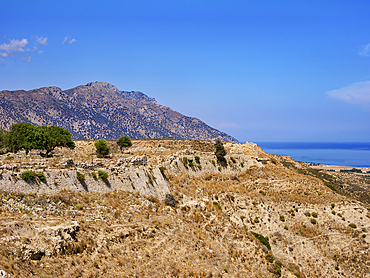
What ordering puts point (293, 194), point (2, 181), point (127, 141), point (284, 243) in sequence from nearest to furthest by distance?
point (2, 181)
point (284, 243)
point (293, 194)
point (127, 141)

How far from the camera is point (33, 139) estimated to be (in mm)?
36969

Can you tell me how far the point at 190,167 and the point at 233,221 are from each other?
461 inches

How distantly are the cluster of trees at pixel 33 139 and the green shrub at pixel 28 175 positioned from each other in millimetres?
20213

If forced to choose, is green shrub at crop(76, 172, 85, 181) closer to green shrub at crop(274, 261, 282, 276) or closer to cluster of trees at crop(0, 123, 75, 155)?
cluster of trees at crop(0, 123, 75, 155)

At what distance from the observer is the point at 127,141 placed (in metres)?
56.6

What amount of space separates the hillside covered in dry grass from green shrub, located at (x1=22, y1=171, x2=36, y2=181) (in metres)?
0.37

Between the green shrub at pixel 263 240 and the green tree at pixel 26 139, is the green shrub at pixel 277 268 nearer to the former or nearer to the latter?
the green shrub at pixel 263 240

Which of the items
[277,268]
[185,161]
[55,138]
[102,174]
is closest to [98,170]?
[102,174]

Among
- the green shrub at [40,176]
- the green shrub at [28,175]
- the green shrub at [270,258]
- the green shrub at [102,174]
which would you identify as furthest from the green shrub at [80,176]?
the green shrub at [270,258]

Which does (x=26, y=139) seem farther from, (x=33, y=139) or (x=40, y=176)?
(x=40, y=176)

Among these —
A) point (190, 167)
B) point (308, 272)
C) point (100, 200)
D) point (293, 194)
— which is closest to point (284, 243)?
point (308, 272)

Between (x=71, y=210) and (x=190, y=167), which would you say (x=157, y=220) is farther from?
(x=190, y=167)

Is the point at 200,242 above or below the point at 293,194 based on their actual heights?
below

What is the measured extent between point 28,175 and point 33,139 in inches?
861
